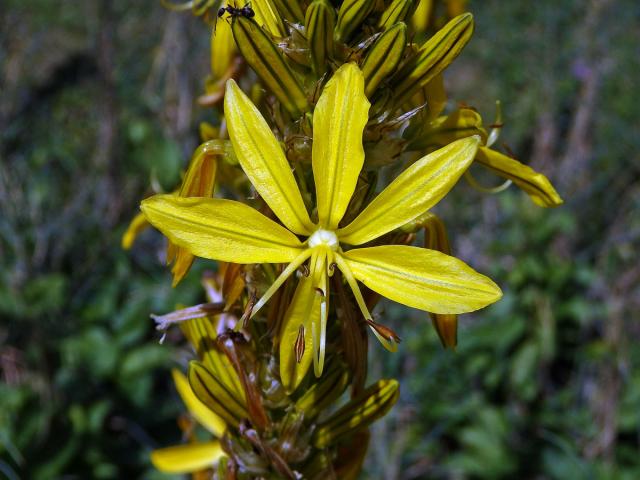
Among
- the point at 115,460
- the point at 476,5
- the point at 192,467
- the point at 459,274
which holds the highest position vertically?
the point at 476,5

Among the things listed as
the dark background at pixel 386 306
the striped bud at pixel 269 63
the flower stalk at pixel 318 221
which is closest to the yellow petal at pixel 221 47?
the flower stalk at pixel 318 221

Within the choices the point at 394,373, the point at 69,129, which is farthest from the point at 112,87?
the point at 394,373

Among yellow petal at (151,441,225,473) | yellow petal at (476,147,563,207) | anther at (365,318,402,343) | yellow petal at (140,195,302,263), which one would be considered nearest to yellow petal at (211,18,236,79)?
yellow petal at (140,195,302,263)

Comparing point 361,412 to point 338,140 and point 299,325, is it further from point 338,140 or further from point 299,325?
point 338,140

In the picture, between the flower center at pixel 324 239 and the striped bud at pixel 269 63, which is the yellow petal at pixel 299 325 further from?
the striped bud at pixel 269 63

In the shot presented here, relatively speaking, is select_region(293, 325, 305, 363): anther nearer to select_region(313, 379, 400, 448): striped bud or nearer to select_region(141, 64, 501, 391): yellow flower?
select_region(141, 64, 501, 391): yellow flower

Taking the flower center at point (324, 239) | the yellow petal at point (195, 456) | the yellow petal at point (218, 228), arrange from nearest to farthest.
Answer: the yellow petal at point (218, 228) < the flower center at point (324, 239) < the yellow petal at point (195, 456)

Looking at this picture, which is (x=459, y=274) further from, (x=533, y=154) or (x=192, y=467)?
(x=533, y=154)
